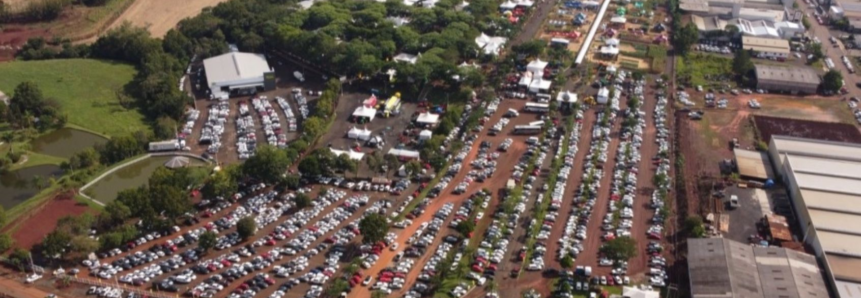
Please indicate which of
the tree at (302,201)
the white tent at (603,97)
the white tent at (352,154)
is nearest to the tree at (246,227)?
the tree at (302,201)

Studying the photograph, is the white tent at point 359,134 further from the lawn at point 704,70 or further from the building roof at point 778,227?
the lawn at point 704,70

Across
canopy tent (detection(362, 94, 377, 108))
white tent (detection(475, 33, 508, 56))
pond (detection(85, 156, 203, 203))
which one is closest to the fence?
pond (detection(85, 156, 203, 203))

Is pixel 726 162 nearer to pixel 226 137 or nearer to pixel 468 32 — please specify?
pixel 468 32

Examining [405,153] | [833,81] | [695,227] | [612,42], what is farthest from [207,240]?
[833,81]

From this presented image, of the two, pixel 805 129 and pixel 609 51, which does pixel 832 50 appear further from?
pixel 609 51

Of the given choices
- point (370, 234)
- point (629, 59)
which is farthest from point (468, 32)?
point (370, 234)

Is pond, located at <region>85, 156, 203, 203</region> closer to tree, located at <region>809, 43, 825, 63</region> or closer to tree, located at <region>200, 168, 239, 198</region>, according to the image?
tree, located at <region>200, 168, 239, 198</region>
